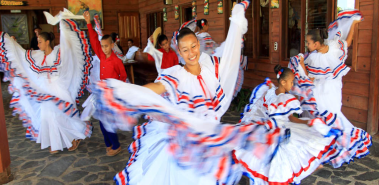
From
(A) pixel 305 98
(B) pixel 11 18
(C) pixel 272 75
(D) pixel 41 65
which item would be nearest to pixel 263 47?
(C) pixel 272 75

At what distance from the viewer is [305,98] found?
3.33m

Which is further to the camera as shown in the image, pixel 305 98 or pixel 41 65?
pixel 41 65

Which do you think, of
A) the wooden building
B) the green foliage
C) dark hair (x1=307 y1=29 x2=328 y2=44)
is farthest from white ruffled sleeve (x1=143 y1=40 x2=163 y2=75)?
dark hair (x1=307 y1=29 x2=328 y2=44)

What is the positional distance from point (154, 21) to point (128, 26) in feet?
5.84

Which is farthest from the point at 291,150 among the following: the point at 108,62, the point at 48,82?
the point at 48,82

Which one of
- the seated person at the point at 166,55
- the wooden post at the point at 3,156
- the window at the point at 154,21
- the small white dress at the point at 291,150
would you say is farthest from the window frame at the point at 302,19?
the window at the point at 154,21

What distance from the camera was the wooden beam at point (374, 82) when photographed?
12.6ft

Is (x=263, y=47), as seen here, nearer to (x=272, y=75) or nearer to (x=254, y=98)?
(x=272, y=75)

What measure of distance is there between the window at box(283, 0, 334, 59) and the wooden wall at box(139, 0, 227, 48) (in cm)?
166

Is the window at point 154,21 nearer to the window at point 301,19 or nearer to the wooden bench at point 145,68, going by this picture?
the wooden bench at point 145,68

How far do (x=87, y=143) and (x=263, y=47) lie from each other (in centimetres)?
371

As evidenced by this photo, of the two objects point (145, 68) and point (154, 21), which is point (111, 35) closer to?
point (145, 68)

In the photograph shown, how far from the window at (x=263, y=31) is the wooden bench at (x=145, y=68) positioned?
284cm

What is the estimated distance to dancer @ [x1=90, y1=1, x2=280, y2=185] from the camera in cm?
184
